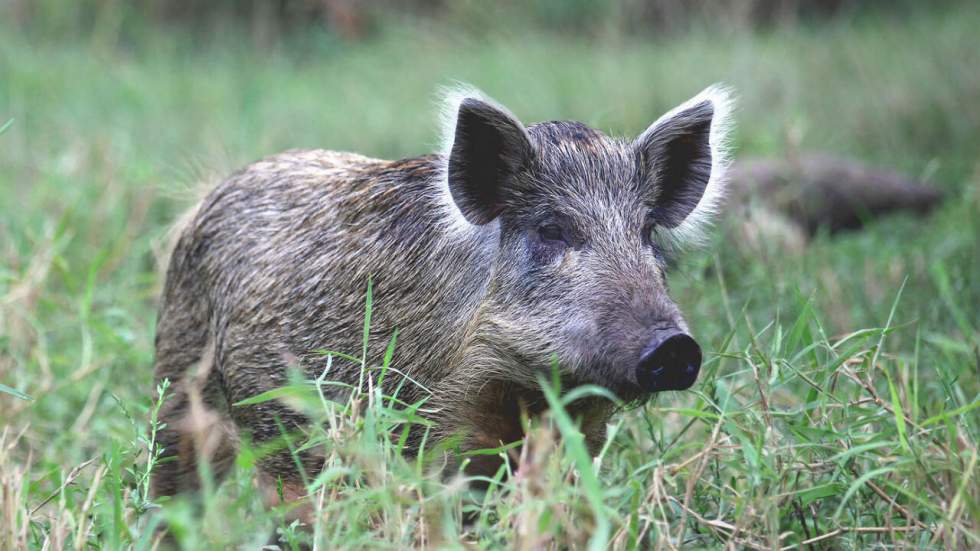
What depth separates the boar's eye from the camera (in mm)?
3379

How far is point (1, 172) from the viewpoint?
7.77 m

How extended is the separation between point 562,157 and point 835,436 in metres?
1.10

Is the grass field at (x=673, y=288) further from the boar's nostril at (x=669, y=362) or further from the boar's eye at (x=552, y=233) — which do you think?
the boar's eye at (x=552, y=233)

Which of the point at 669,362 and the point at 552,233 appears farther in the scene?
the point at 552,233

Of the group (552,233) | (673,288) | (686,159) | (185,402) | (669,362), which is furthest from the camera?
(673,288)

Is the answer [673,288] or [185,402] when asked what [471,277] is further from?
[673,288]

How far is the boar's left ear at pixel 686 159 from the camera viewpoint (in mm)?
3592

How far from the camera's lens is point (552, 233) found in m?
3.40

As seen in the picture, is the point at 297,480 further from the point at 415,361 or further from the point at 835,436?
the point at 835,436

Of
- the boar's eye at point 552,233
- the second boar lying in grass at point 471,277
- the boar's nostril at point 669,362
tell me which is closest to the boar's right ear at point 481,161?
the second boar lying in grass at point 471,277

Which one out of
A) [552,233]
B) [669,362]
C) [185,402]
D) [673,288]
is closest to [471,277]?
[552,233]

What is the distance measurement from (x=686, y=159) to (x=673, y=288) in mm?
1827

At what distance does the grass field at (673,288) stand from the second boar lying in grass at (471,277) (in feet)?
0.70

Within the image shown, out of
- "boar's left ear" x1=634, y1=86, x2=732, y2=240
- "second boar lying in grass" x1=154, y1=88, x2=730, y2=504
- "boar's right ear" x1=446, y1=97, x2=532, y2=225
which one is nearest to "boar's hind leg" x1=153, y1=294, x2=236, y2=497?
"second boar lying in grass" x1=154, y1=88, x2=730, y2=504
